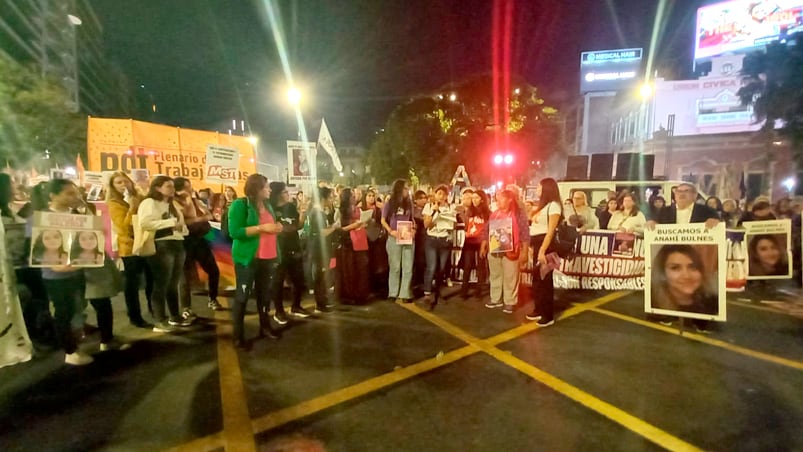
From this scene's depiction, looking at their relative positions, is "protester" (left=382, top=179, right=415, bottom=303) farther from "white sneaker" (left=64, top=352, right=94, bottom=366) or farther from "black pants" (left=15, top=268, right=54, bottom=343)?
"black pants" (left=15, top=268, right=54, bottom=343)

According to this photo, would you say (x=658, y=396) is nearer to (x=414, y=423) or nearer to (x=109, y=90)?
(x=414, y=423)

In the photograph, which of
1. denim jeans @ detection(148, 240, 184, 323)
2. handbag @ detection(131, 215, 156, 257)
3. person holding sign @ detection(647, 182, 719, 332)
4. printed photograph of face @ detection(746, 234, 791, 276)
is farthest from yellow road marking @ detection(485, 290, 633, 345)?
handbag @ detection(131, 215, 156, 257)

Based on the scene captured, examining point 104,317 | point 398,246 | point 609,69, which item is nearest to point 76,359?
point 104,317

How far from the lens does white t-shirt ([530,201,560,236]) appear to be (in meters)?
5.96

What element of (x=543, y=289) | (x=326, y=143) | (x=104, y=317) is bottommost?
(x=104, y=317)

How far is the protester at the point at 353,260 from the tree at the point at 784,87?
845 inches

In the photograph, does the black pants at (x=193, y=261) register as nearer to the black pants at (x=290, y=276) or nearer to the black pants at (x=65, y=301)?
the black pants at (x=290, y=276)

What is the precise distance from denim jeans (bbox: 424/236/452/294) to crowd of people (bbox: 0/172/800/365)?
0.06 feet

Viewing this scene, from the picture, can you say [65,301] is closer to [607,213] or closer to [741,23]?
[607,213]

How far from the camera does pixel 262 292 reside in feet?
18.2

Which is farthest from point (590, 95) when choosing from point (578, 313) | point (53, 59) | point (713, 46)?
point (578, 313)

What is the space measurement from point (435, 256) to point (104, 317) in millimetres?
4386

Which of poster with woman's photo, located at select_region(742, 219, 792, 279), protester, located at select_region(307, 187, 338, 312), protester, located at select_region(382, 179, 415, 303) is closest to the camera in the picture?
protester, located at select_region(307, 187, 338, 312)

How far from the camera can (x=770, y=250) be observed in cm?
814
